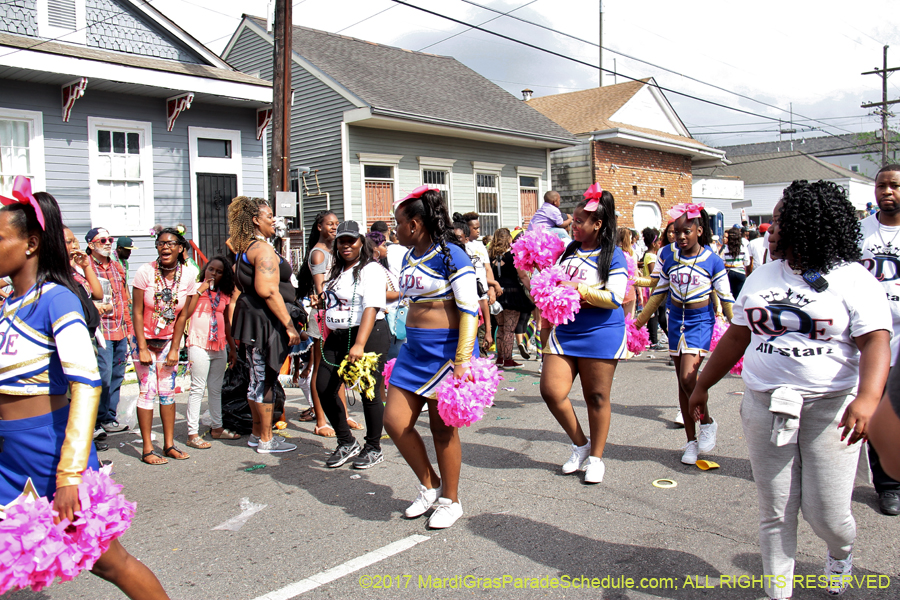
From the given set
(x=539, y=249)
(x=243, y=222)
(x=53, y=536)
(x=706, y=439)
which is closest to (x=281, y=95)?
(x=243, y=222)

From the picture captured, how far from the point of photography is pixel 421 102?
17094mm

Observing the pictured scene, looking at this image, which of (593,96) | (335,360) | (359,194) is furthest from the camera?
(593,96)

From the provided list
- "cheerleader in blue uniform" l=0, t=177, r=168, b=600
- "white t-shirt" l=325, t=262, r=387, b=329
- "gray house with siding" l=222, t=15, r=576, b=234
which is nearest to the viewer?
"cheerleader in blue uniform" l=0, t=177, r=168, b=600

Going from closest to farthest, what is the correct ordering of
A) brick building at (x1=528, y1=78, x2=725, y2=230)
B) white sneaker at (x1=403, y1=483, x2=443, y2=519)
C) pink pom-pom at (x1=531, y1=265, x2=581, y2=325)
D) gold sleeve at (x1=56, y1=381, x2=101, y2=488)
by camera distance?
gold sleeve at (x1=56, y1=381, x2=101, y2=488) → white sneaker at (x1=403, y1=483, x2=443, y2=519) → pink pom-pom at (x1=531, y1=265, x2=581, y2=325) → brick building at (x1=528, y1=78, x2=725, y2=230)

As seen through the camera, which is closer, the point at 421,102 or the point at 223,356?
the point at 223,356

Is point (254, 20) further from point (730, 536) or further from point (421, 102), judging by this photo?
point (730, 536)

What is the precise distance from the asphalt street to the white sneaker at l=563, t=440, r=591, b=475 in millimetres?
100

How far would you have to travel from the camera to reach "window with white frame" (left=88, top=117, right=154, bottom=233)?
11.6 meters

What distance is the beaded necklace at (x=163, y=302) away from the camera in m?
5.65

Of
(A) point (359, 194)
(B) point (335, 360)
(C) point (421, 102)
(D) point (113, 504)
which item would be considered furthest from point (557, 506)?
(C) point (421, 102)

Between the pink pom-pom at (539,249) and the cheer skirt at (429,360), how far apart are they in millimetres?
1477

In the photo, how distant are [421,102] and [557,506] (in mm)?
14229

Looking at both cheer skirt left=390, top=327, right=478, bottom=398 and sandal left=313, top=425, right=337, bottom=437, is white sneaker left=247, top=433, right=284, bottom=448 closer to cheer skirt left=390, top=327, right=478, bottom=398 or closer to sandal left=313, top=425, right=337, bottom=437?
sandal left=313, top=425, right=337, bottom=437

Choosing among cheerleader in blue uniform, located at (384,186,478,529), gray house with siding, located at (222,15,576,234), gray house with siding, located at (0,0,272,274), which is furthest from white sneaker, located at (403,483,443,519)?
gray house with siding, located at (222,15,576,234)
